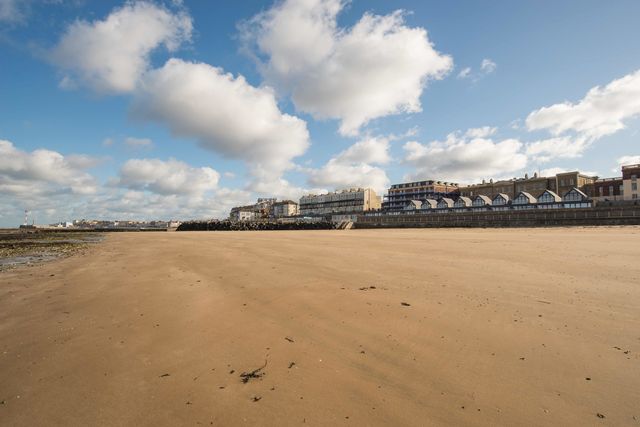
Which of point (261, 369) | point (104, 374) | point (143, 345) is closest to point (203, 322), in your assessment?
point (143, 345)

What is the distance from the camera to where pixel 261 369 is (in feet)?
13.2

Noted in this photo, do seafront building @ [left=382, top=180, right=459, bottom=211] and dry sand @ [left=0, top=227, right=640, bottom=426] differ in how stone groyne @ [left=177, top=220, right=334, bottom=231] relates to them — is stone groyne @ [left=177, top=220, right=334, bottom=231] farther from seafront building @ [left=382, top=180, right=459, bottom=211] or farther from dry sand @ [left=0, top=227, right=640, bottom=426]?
dry sand @ [left=0, top=227, right=640, bottom=426]

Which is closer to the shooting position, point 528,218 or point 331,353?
point 331,353

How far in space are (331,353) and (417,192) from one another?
12416 centimetres

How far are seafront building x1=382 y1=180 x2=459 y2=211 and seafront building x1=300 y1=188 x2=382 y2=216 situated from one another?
9145 mm

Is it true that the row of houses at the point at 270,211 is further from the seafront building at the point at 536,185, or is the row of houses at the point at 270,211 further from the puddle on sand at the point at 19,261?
the puddle on sand at the point at 19,261

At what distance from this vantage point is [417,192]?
123 m

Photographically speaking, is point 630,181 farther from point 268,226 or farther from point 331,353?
point 331,353

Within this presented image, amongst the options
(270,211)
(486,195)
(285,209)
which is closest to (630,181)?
(486,195)

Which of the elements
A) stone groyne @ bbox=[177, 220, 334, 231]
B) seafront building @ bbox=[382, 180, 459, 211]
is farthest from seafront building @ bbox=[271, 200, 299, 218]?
stone groyne @ bbox=[177, 220, 334, 231]

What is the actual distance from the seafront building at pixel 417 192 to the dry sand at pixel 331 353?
111m

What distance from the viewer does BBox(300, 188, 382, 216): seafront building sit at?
456 ft

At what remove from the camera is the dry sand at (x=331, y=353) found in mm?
3211

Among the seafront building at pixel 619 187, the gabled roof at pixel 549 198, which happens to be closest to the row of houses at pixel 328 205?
the gabled roof at pixel 549 198
